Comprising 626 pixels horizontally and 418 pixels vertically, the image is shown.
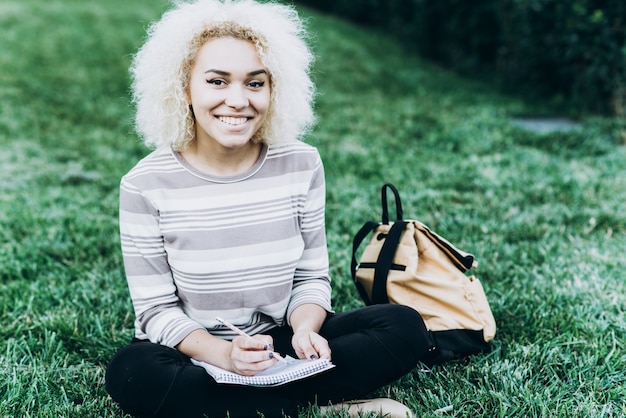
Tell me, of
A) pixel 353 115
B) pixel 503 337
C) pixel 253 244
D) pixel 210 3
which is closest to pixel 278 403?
pixel 253 244

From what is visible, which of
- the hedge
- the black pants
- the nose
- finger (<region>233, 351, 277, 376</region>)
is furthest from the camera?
the hedge

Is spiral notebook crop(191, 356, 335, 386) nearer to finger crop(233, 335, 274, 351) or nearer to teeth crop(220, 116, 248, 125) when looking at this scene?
finger crop(233, 335, 274, 351)

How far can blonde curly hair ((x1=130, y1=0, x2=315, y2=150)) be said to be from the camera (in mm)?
2201

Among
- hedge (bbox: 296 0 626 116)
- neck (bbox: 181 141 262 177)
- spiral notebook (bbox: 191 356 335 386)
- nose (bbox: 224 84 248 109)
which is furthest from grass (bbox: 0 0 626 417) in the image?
nose (bbox: 224 84 248 109)

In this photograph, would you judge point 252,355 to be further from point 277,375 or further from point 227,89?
point 227,89

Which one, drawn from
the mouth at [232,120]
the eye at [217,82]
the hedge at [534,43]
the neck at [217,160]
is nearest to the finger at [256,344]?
the neck at [217,160]

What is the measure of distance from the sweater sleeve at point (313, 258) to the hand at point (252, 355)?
0.40 meters

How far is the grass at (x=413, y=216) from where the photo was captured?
94.3 inches

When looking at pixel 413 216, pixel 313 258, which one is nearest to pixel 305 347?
pixel 313 258

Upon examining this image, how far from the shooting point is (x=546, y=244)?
3680mm

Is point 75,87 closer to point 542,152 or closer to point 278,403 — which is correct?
point 542,152

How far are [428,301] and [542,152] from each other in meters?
3.37

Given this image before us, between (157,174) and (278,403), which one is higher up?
(157,174)

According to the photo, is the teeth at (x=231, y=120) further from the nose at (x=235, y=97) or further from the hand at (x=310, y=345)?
the hand at (x=310, y=345)
